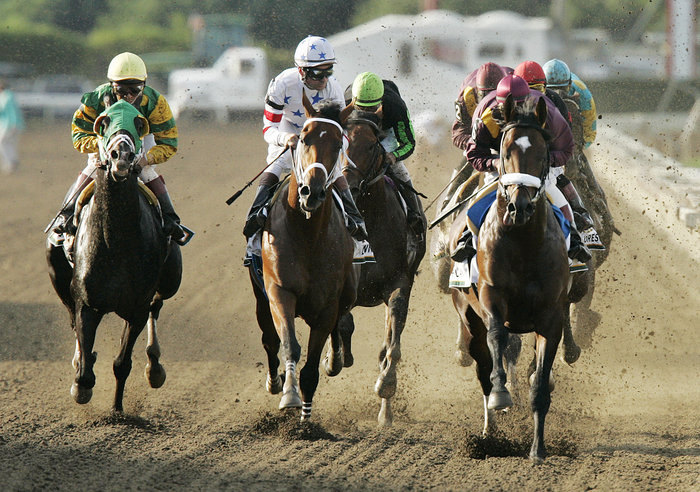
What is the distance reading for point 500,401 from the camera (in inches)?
278

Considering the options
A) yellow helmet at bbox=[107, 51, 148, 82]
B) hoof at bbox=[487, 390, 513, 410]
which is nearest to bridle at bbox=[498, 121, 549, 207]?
hoof at bbox=[487, 390, 513, 410]

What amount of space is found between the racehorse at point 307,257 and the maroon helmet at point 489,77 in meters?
2.09

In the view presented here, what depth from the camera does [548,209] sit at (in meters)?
7.56

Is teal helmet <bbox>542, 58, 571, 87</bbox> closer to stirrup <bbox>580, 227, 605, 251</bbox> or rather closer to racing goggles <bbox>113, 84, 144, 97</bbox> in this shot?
stirrup <bbox>580, 227, 605, 251</bbox>

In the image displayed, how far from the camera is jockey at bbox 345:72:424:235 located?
30.0 feet

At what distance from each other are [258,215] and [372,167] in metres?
1.38

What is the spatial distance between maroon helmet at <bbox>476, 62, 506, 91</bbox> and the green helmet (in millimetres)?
874

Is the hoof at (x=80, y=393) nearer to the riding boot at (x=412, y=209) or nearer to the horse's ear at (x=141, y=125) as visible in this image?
the horse's ear at (x=141, y=125)

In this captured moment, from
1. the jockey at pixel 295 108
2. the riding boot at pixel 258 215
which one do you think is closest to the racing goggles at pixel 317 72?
the jockey at pixel 295 108

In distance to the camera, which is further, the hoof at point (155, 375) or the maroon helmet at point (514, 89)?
the hoof at point (155, 375)

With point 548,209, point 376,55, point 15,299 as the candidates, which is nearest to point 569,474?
point 548,209

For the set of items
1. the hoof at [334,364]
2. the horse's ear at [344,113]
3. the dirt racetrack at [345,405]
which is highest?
the horse's ear at [344,113]

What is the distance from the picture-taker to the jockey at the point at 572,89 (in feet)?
34.2

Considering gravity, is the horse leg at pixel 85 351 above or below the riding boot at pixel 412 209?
below
